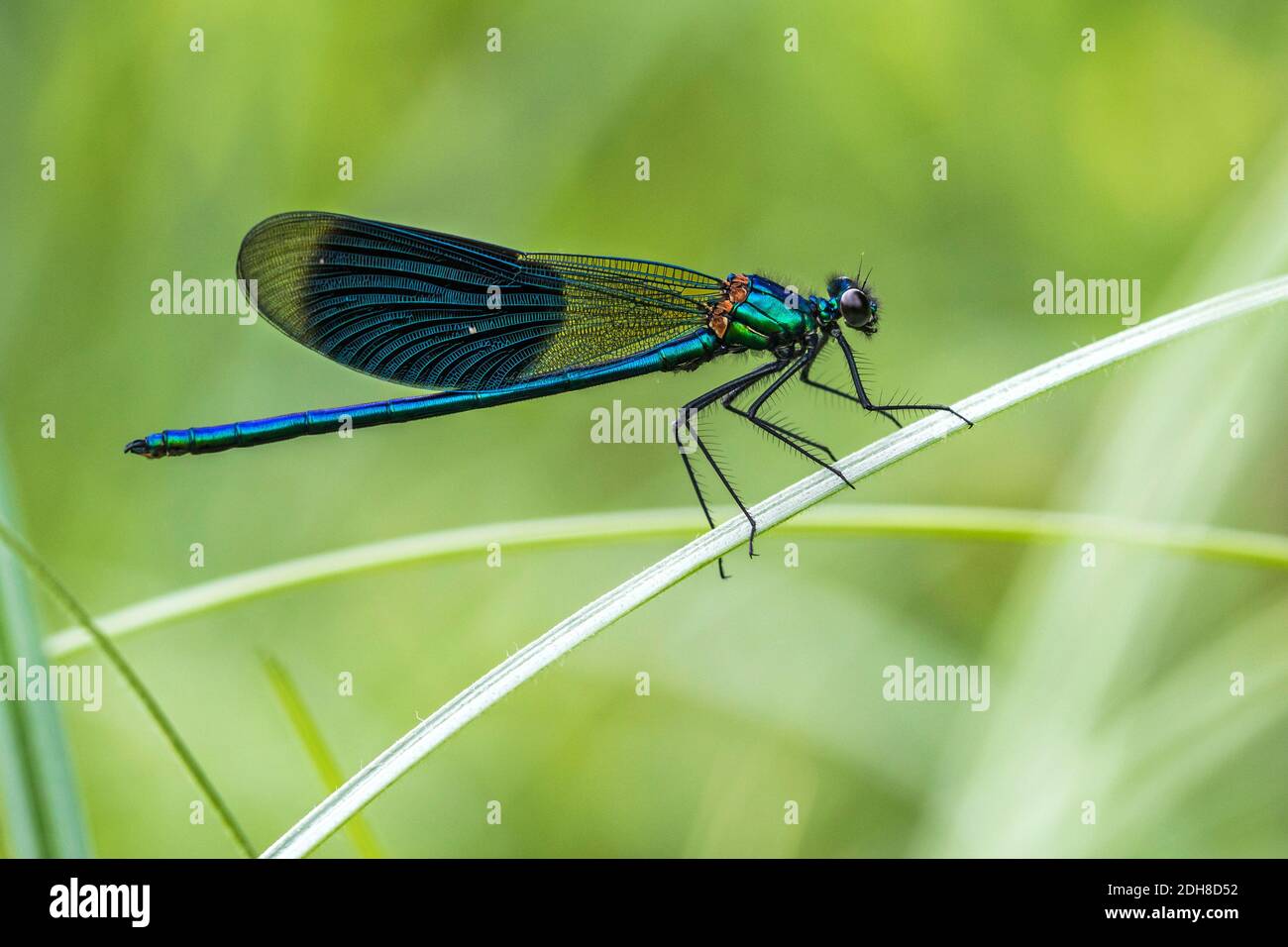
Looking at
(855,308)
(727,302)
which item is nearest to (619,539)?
(727,302)

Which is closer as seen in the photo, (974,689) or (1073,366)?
(1073,366)

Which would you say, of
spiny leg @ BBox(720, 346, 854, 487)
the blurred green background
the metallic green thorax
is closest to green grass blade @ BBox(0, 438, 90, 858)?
the blurred green background

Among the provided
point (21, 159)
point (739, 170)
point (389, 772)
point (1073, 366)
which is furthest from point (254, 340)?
point (1073, 366)

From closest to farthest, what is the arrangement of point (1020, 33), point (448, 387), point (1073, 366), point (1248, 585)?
point (1073, 366), point (448, 387), point (1248, 585), point (1020, 33)

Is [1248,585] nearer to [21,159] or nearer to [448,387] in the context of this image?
[448,387]

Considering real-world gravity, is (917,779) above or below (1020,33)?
below

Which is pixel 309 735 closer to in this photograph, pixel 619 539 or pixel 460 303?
pixel 619 539

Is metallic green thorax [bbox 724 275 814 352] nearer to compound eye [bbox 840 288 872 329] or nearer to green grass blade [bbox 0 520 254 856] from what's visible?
compound eye [bbox 840 288 872 329]
